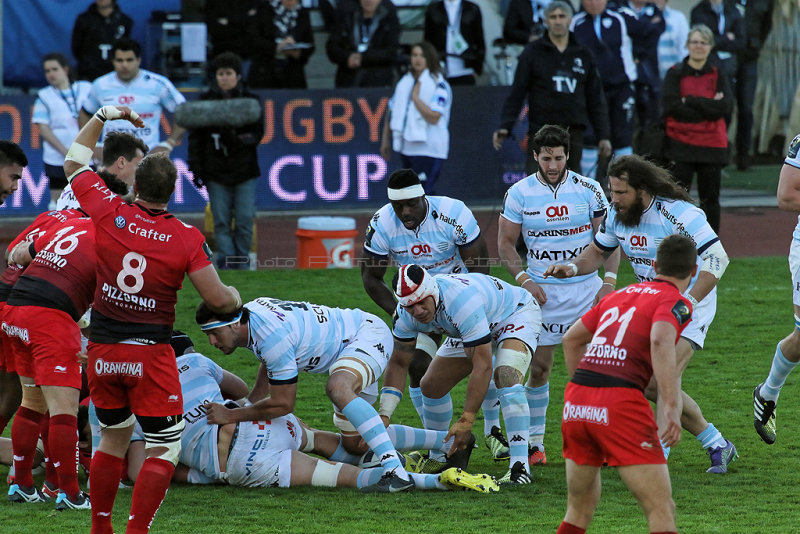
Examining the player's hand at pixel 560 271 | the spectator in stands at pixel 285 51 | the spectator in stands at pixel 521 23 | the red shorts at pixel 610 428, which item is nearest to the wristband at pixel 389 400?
the player's hand at pixel 560 271

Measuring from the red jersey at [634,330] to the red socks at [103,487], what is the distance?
2370 mm

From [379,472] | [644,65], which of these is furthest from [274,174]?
[379,472]

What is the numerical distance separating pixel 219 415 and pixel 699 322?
2.89 metres

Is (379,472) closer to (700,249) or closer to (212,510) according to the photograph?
(212,510)

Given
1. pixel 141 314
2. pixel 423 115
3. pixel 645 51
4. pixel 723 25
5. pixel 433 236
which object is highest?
pixel 141 314

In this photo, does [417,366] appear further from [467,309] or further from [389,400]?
[467,309]

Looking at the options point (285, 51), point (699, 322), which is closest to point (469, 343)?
point (699, 322)

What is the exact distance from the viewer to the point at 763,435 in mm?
7855

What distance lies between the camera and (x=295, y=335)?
7219 millimetres

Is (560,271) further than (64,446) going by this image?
Yes

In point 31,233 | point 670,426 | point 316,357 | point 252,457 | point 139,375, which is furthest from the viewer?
point 316,357

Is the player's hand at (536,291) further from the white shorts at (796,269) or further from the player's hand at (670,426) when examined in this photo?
the player's hand at (670,426)

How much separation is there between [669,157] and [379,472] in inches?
276

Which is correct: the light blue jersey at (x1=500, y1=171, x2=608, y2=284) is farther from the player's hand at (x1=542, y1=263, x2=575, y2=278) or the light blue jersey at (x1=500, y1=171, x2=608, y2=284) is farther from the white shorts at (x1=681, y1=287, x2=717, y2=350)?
the white shorts at (x1=681, y1=287, x2=717, y2=350)
